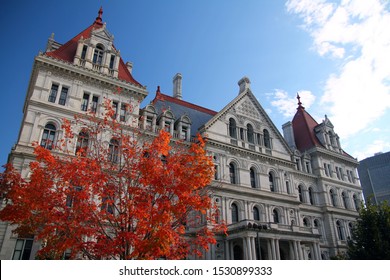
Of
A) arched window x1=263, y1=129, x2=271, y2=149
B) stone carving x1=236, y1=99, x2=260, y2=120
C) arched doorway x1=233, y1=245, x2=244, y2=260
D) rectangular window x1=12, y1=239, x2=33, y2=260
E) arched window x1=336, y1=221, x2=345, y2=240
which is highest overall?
stone carving x1=236, y1=99, x2=260, y2=120

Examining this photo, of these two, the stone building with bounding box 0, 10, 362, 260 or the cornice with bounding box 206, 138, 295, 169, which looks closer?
the stone building with bounding box 0, 10, 362, 260

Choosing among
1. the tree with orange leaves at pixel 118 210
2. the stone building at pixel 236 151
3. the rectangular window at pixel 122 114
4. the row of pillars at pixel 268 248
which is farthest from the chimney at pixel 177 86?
the tree with orange leaves at pixel 118 210

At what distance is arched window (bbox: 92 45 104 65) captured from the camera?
29.0 m

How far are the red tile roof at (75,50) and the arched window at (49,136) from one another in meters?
6.49

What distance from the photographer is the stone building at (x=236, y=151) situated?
82.4 feet

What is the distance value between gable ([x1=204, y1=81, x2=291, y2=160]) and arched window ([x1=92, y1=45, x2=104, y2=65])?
42.1 feet

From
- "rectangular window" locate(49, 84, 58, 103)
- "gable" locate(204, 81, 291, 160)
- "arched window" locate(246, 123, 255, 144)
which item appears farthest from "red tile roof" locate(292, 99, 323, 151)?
"rectangular window" locate(49, 84, 58, 103)

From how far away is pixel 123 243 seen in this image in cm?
1316

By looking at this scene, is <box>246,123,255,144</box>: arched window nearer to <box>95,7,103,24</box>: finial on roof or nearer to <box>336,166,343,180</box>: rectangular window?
<box>336,166,343,180</box>: rectangular window

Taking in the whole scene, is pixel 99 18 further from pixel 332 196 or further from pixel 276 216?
pixel 332 196
